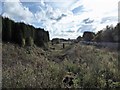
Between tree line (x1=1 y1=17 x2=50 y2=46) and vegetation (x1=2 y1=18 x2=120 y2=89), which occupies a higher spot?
tree line (x1=1 y1=17 x2=50 y2=46)

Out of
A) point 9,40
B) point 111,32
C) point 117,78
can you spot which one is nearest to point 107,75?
point 117,78

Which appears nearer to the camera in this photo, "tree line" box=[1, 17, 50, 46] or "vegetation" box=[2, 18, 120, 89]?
"vegetation" box=[2, 18, 120, 89]

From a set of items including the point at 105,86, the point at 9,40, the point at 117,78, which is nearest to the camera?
the point at 105,86

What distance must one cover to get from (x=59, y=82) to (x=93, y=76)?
176cm

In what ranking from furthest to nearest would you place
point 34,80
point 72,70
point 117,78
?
point 72,70 → point 117,78 → point 34,80

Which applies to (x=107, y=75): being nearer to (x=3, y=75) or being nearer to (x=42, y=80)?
(x=42, y=80)

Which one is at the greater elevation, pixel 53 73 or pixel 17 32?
pixel 17 32

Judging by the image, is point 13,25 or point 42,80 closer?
point 42,80

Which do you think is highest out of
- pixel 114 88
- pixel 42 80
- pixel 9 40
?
pixel 9 40

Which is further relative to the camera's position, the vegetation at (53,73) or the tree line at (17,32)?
the tree line at (17,32)

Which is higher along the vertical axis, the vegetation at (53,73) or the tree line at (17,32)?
the tree line at (17,32)

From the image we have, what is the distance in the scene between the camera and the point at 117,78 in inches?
389

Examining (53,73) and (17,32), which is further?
(17,32)

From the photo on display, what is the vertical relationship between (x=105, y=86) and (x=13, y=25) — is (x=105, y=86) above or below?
below
